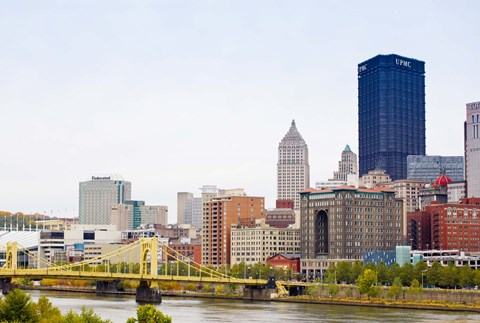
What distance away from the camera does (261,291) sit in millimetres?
173500

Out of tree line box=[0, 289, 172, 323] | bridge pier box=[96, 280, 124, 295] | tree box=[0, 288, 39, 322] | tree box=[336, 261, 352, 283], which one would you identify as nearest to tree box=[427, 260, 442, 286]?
tree box=[336, 261, 352, 283]

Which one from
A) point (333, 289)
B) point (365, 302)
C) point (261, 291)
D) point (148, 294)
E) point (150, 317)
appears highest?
point (150, 317)

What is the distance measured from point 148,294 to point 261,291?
2552 centimetres

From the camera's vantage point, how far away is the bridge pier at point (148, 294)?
153250 millimetres

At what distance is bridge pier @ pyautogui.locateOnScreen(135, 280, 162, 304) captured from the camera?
6033 inches

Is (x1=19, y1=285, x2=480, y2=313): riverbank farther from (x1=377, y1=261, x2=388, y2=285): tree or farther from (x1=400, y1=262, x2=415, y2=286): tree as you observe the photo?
(x1=400, y1=262, x2=415, y2=286): tree

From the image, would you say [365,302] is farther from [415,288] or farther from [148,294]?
[148,294]

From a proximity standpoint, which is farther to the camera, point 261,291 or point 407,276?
point 261,291

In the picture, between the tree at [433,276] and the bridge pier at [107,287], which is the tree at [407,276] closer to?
the tree at [433,276]

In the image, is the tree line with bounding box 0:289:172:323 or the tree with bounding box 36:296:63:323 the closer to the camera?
the tree line with bounding box 0:289:172:323

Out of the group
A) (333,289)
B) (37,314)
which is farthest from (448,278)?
(37,314)

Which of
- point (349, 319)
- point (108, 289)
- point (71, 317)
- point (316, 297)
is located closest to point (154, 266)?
point (316, 297)

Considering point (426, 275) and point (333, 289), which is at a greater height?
point (426, 275)

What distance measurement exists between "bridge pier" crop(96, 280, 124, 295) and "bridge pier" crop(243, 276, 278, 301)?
3329 centimetres
